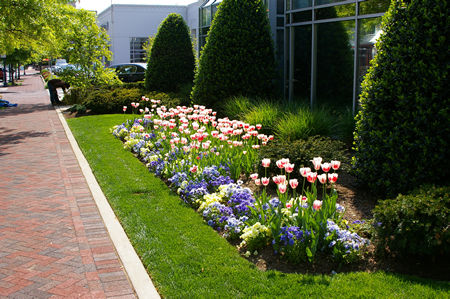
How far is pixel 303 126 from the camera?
906cm

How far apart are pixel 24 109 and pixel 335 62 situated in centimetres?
1568

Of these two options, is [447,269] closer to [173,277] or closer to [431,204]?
[431,204]

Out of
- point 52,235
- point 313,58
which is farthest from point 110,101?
point 52,235

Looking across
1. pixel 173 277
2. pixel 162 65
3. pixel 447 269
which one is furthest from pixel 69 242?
pixel 162 65

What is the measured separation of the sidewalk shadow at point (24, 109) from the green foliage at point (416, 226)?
1896 centimetres

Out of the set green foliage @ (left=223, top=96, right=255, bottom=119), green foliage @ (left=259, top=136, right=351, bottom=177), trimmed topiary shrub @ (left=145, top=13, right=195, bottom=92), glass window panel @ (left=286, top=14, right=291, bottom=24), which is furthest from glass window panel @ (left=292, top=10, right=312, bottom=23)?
trimmed topiary shrub @ (left=145, top=13, right=195, bottom=92)

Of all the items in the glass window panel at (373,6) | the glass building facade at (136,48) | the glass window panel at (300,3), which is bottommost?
the glass window panel at (373,6)

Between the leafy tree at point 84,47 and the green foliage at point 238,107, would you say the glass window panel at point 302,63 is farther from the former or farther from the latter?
the leafy tree at point 84,47

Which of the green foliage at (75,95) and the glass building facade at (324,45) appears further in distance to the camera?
the green foliage at (75,95)

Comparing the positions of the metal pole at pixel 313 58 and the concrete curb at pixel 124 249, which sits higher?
the metal pole at pixel 313 58

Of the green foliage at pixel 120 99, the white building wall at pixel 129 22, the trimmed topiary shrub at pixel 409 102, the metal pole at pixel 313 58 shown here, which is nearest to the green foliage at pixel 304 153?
the trimmed topiary shrub at pixel 409 102

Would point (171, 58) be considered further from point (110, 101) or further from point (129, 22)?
point (129, 22)

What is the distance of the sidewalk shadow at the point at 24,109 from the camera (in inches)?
829

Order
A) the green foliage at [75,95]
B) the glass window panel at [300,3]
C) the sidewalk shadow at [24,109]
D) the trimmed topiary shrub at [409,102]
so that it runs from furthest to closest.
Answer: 1. the green foliage at [75,95]
2. the sidewalk shadow at [24,109]
3. the glass window panel at [300,3]
4. the trimmed topiary shrub at [409,102]
